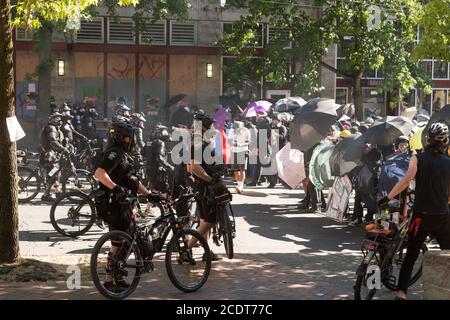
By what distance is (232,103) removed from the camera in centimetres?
2903

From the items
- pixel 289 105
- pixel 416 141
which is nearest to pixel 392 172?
pixel 416 141

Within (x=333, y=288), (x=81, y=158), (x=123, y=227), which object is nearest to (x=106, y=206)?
(x=123, y=227)

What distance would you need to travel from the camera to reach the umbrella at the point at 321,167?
47.3ft

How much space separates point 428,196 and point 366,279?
103 centimetres

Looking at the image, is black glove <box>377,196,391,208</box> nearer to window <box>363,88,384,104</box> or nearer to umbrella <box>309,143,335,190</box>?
umbrella <box>309,143,335,190</box>

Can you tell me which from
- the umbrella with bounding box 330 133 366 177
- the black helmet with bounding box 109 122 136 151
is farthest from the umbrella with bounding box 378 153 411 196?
the black helmet with bounding box 109 122 136 151

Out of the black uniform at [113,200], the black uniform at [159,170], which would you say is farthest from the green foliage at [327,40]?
the black uniform at [113,200]

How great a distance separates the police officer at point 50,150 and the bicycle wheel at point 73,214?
3.50m

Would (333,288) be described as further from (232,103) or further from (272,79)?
(232,103)

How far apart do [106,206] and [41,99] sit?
17.8 meters

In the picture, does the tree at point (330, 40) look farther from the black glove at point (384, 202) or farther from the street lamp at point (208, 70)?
the black glove at point (384, 202)

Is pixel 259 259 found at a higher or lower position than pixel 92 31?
A: lower

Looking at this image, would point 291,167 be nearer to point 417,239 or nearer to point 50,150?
point 50,150

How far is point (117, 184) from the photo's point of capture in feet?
26.8
